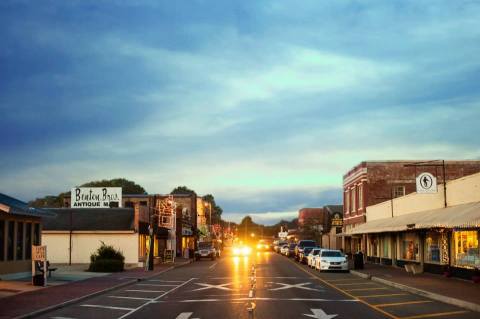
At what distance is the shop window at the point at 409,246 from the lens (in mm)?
40094

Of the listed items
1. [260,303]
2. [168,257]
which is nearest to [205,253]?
[168,257]

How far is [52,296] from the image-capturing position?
22.3 metres

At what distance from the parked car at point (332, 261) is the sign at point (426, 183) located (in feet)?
28.5

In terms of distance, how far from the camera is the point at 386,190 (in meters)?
61.0

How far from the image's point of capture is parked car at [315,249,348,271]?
39625mm

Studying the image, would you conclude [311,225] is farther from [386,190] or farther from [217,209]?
[217,209]

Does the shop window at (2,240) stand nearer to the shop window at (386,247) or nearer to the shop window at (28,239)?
the shop window at (28,239)

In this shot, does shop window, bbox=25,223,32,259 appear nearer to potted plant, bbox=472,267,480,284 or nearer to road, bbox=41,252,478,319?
road, bbox=41,252,478,319

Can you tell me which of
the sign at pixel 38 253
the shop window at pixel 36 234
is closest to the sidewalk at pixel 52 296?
the sign at pixel 38 253

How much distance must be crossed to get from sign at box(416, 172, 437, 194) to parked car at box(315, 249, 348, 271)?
28.5ft

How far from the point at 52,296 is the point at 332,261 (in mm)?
21664

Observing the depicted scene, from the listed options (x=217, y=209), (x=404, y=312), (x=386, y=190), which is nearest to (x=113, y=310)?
(x=404, y=312)

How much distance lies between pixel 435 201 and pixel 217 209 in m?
162

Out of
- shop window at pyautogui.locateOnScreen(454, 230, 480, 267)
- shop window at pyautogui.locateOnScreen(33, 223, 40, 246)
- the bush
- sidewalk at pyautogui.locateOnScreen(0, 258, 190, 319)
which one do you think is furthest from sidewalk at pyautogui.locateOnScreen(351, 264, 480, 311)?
shop window at pyautogui.locateOnScreen(33, 223, 40, 246)
